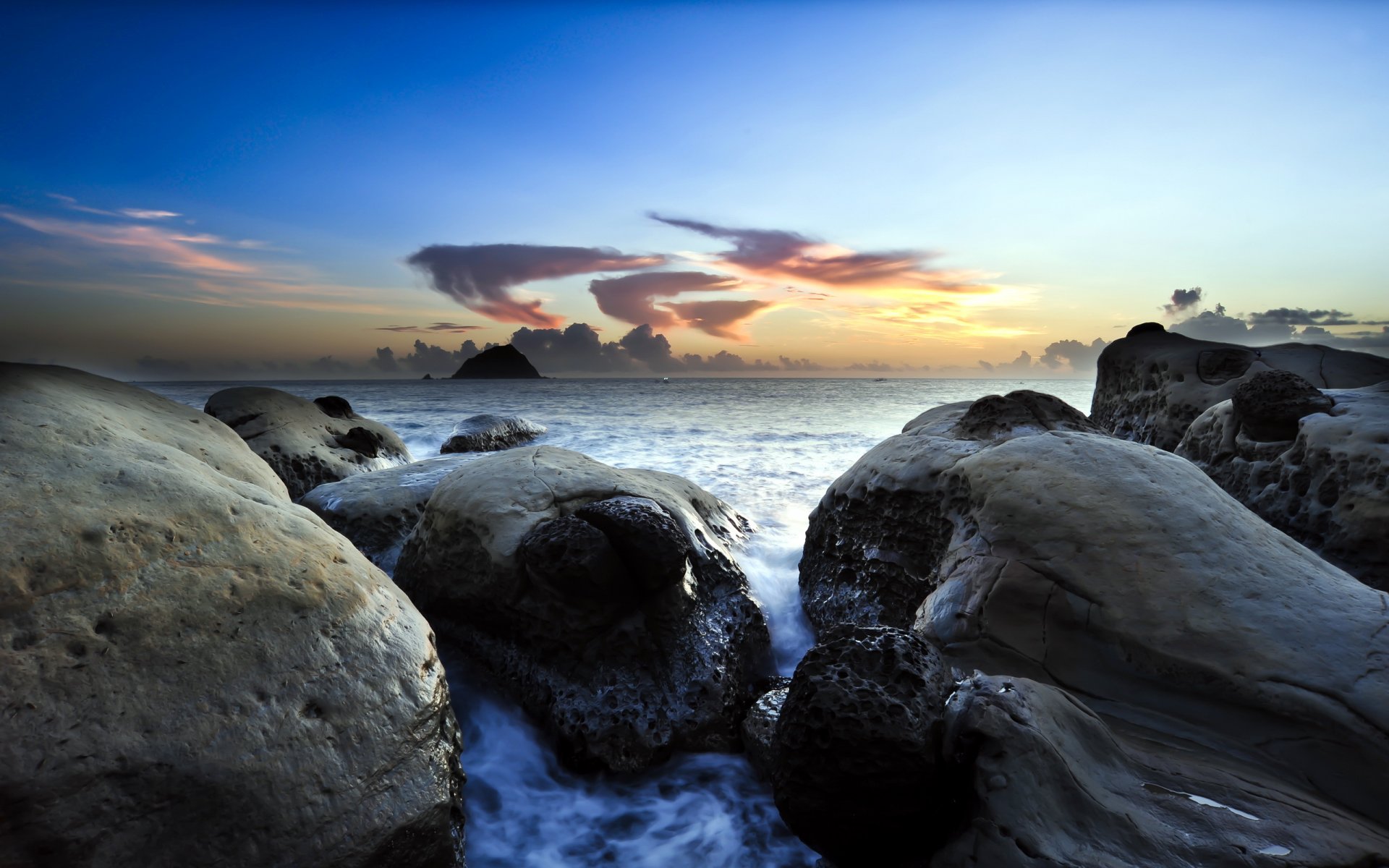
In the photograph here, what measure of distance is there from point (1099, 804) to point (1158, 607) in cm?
112

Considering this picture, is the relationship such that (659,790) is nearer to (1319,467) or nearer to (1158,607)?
(1158,607)

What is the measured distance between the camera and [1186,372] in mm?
7531

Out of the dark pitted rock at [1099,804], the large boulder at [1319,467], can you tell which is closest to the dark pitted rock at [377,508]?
the dark pitted rock at [1099,804]

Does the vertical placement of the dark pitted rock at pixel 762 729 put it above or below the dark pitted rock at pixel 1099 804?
below

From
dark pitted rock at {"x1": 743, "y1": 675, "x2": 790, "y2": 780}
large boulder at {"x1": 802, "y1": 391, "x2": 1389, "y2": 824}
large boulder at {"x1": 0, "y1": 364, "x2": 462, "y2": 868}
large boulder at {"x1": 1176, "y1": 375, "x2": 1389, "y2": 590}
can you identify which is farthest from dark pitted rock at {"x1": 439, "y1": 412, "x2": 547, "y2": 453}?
large boulder at {"x1": 1176, "y1": 375, "x2": 1389, "y2": 590}

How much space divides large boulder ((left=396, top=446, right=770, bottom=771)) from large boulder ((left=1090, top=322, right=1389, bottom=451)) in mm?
6053

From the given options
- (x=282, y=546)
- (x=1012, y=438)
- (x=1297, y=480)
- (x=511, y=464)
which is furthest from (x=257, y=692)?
(x=1297, y=480)

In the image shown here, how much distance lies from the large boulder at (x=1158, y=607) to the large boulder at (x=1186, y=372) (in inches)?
182

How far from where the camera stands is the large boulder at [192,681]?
1867 millimetres

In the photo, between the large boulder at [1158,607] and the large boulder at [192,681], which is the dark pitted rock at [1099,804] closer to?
the large boulder at [1158,607]

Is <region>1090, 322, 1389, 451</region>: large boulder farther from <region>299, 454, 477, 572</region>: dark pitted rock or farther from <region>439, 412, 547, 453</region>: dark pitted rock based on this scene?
<region>439, 412, 547, 453</region>: dark pitted rock

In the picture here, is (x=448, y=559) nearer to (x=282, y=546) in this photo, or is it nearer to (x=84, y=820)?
(x=282, y=546)

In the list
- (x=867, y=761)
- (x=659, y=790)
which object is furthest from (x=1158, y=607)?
(x=659, y=790)

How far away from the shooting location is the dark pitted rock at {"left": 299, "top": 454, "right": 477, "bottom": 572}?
5.18 meters
